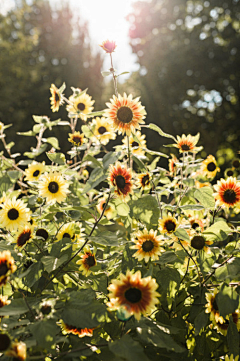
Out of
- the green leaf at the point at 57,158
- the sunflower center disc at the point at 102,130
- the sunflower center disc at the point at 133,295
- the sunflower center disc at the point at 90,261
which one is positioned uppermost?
the sunflower center disc at the point at 102,130

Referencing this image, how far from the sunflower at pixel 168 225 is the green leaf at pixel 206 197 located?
0.45 ft

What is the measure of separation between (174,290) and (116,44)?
3.75 ft

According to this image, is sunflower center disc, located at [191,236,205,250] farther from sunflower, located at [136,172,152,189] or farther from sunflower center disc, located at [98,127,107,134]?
sunflower center disc, located at [98,127,107,134]

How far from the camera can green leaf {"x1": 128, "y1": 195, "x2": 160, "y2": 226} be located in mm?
1128

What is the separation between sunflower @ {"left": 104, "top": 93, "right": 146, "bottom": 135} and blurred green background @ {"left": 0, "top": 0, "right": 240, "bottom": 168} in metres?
10.8

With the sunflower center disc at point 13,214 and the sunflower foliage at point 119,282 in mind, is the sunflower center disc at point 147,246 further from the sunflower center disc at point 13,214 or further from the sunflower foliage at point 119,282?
the sunflower center disc at point 13,214

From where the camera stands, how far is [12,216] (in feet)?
4.09

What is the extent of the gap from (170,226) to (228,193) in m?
0.29

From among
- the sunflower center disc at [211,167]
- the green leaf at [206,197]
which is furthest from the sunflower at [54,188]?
the sunflower center disc at [211,167]

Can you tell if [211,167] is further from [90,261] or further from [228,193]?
[90,261]

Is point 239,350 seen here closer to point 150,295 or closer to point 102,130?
point 150,295

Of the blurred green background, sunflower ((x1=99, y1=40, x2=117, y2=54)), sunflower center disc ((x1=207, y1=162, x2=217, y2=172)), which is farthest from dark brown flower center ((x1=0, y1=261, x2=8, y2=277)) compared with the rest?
the blurred green background

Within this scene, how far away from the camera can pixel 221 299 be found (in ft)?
2.93

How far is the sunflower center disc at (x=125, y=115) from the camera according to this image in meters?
1.24
